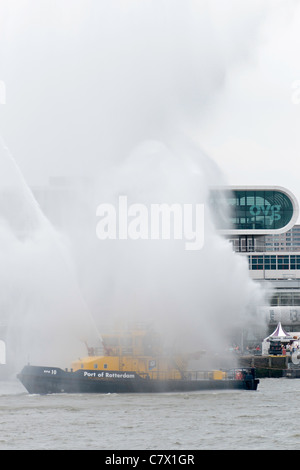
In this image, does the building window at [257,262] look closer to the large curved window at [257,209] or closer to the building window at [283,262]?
the building window at [283,262]

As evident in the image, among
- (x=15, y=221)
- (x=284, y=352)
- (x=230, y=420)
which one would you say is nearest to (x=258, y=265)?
(x=284, y=352)

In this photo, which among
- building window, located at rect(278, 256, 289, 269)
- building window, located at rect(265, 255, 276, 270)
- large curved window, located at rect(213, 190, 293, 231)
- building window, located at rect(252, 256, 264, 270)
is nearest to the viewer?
building window, located at rect(252, 256, 264, 270)

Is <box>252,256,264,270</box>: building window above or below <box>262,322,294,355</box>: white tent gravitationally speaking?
above

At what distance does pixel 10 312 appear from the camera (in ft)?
177

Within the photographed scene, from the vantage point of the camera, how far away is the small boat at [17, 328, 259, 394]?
4438 centimetres

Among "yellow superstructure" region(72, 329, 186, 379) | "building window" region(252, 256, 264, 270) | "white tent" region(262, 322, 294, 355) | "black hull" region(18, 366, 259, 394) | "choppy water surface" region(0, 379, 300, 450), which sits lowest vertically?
"choppy water surface" region(0, 379, 300, 450)

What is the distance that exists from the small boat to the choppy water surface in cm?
62

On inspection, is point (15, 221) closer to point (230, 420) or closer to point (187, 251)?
point (187, 251)

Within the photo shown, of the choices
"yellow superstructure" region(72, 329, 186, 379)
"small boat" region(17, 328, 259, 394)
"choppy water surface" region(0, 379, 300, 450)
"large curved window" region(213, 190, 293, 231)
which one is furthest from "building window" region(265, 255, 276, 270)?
"yellow superstructure" region(72, 329, 186, 379)

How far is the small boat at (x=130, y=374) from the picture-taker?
146 feet

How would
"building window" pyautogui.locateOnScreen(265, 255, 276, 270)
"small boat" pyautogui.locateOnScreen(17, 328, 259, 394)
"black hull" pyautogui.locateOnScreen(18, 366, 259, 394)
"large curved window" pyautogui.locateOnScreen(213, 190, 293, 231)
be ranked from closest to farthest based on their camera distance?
1. "black hull" pyautogui.locateOnScreen(18, 366, 259, 394)
2. "small boat" pyautogui.locateOnScreen(17, 328, 259, 394)
3. "building window" pyautogui.locateOnScreen(265, 255, 276, 270)
4. "large curved window" pyautogui.locateOnScreen(213, 190, 293, 231)

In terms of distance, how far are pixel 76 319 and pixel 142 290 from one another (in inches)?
170

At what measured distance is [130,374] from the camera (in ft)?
147

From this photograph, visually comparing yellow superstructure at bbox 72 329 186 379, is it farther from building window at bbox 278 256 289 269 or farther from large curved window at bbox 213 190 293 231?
large curved window at bbox 213 190 293 231
